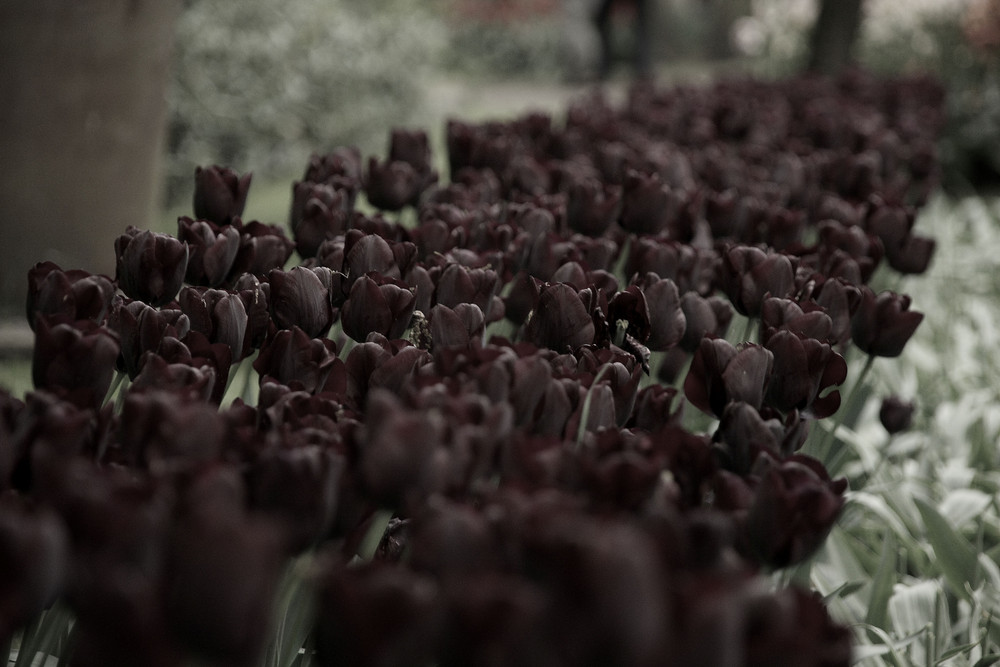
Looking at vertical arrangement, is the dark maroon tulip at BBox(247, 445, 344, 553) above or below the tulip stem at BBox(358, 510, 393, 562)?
above

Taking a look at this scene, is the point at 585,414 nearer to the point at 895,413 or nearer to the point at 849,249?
the point at 849,249

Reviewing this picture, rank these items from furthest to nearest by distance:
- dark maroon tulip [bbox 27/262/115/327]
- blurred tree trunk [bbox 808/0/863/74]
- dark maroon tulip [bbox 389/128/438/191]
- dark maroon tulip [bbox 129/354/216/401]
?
blurred tree trunk [bbox 808/0/863/74] < dark maroon tulip [bbox 389/128/438/191] < dark maroon tulip [bbox 27/262/115/327] < dark maroon tulip [bbox 129/354/216/401]

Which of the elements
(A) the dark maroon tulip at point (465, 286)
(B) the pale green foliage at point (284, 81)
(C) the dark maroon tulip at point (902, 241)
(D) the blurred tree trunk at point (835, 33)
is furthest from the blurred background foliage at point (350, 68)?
(A) the dark maroon tulip at point (465, 286)

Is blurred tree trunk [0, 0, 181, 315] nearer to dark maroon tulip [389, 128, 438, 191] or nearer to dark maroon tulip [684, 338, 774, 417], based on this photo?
dark maroon tulip [389, 128, 438, 191]

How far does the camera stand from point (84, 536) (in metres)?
0.78

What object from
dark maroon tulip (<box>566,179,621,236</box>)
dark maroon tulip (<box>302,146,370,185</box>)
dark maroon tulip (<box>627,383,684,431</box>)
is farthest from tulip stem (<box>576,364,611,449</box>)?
dark maroon tulip (<box>302,146,370,185</box>)

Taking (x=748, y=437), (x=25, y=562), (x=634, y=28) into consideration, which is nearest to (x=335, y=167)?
(x=748, y=437)

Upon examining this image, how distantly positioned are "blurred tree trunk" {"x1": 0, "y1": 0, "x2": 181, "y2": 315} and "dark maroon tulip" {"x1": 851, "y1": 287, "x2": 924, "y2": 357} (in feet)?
10.1

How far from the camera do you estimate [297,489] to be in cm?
90

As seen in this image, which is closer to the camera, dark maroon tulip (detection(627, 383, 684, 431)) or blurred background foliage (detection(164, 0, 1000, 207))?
dark maroon tulip (detection(627, 383, 684, 431))

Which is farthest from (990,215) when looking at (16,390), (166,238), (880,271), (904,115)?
(166,238)

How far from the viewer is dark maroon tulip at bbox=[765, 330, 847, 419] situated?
4.33ft

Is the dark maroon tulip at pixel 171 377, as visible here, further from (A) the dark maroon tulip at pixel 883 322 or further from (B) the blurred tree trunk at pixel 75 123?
(B) the blurred tree trunk at pixel 75 123

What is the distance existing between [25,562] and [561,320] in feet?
2.64
